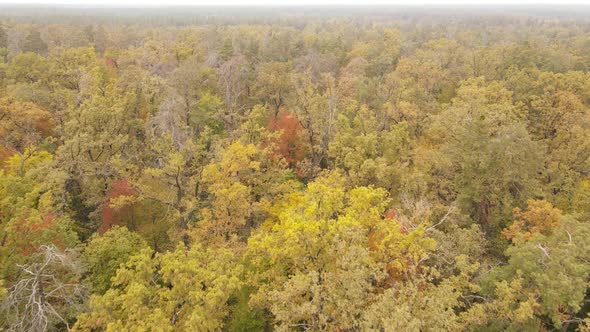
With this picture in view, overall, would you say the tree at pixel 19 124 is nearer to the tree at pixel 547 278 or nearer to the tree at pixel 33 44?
the tree at pixel 33 44

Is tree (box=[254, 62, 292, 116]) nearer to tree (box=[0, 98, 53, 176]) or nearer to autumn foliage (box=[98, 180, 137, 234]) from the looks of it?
autumn foliage (box=[98, 180, 137, 234])

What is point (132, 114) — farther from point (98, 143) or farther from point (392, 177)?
point (392, 177)

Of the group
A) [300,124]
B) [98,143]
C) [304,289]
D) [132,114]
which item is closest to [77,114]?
[98,143]

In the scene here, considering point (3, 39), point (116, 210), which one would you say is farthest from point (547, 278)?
point (3, 39)

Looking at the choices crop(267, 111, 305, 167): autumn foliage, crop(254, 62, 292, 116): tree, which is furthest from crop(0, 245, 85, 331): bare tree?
crop(254, 62, 292, 116): tree

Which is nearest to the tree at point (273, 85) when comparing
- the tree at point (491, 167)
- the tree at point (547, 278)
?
the tree at point (491, 167)

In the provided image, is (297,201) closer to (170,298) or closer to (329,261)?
(329,261)
